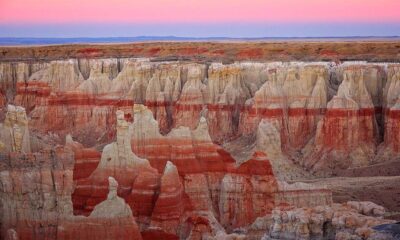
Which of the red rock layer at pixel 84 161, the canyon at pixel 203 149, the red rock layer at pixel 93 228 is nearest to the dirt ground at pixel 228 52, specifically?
the canyon at pixel 203 149

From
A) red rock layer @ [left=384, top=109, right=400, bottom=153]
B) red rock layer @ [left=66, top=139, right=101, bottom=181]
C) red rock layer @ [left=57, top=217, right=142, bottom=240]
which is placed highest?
red rock layer @ [left=66, top=139, right=101, bottom=181]

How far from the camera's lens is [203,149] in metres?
32.3

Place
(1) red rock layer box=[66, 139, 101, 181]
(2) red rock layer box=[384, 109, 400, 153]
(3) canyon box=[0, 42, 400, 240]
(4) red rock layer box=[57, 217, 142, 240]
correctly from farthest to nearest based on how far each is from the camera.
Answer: (2) red rock layer box=[384, 109, 400, 153], (1) red rock layer box=[66, 139, 101, 181], (3) canyon box=[0, 42, 400, 240], (4) red rock layer box=[57, 217, 142, 240]

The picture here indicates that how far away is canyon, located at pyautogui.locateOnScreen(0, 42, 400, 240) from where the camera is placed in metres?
24.9

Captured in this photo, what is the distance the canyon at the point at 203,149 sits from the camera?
2486cm

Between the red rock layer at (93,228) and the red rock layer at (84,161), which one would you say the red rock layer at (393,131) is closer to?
the red rock layer at (84,161)

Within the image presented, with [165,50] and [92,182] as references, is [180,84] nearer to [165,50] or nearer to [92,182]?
[92,182]

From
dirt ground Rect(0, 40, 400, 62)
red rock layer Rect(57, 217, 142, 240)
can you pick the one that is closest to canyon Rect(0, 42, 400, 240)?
red rock layer Rect(57, 217, 142, 240)

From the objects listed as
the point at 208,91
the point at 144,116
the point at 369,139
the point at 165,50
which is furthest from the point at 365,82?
the point at 165,50

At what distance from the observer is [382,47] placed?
83812 millimetres

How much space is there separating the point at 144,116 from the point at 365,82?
21.4m

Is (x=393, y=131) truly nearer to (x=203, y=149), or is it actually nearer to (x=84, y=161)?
(x=203, y=149)

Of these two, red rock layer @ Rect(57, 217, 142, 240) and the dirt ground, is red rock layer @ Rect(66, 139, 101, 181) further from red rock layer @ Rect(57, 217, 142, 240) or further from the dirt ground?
the dirt ground

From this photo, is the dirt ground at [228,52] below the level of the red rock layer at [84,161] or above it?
below
